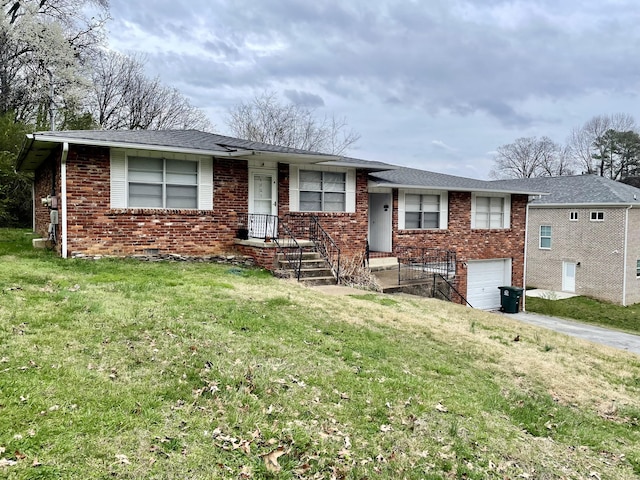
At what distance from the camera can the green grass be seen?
757 inches

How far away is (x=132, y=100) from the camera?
33906 mm

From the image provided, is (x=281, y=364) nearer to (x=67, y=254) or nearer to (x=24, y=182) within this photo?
(x=67, y=254)

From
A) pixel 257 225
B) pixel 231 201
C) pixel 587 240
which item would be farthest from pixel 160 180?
→ pixel 587 240

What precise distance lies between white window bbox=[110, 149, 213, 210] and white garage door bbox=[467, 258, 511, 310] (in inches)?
416

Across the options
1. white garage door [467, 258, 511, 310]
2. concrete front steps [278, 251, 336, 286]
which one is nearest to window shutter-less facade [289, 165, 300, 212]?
concrete front steps [278, 251, 336, 286]

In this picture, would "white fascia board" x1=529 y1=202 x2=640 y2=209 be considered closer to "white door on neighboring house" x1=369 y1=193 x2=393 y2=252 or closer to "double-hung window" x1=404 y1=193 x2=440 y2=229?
"double-hung window" x1=404 y1=193 x2=440 y2=229

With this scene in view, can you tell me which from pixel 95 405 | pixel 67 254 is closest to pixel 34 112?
pixel 67 254

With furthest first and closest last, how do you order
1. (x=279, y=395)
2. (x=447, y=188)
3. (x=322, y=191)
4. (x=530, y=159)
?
(x=530, y=159)
(x=447, y=188)
(x=322, y=191)
(x=279, y=395)

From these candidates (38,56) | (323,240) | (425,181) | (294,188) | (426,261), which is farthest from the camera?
(38,56)

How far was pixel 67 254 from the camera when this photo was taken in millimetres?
10984

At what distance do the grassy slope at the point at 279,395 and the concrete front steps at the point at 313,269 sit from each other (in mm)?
3768

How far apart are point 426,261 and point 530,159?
148 ft

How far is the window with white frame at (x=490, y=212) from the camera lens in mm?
18266

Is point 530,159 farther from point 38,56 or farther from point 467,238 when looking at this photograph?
point 38,56
